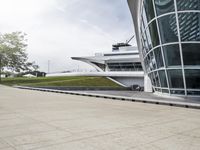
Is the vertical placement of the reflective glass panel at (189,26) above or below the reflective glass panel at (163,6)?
below

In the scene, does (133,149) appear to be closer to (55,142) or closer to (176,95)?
(55,142)

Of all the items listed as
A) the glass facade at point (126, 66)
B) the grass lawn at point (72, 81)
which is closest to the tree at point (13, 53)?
the grass lawn at point (72, 81)

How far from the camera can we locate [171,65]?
21.6 meters

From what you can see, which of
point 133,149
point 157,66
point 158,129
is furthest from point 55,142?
point 157,66

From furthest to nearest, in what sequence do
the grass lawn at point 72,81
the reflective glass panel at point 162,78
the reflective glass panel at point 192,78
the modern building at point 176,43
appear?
1. the grass lawn at point 72,81
2. the reflective glass panel at point 162,78
3. the reflective glass panel at point 192,78
4. the modern building at point 176,43

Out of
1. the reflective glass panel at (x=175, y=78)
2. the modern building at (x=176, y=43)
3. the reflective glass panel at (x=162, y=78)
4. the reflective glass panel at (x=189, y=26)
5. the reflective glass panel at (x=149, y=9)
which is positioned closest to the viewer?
the reflective glass panel at (x=189, y=26)

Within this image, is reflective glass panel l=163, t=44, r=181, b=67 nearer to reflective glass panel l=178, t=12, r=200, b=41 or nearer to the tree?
reflective glass panel l=178, t=12, r=200, b=41

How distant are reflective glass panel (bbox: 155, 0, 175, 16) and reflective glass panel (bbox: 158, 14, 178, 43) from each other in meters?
0.55

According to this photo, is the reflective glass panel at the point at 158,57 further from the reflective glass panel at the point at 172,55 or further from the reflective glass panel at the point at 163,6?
the reflective glass panel at the point at 163,6

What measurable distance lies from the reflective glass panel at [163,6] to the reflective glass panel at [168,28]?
1.81ft

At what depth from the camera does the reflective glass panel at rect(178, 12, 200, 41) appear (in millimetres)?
19730

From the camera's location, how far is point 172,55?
21.3 metres

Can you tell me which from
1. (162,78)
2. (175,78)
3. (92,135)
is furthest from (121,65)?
(92,135)

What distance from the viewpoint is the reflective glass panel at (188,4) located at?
63.6 feet
